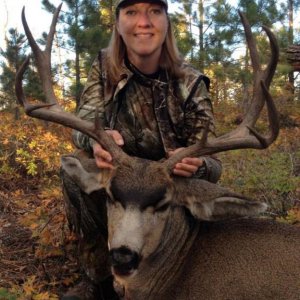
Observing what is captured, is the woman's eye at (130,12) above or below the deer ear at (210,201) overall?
above

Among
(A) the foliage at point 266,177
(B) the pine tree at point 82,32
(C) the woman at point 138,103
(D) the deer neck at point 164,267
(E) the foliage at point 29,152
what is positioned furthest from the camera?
(B) the pine tree at point 82,32

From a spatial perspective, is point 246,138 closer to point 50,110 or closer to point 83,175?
point 83,175

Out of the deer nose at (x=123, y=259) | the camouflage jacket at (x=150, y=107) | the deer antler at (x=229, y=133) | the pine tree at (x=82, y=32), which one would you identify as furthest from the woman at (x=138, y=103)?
the pine tree at (x=82, y=32)

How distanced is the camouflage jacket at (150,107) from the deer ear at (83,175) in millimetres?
730

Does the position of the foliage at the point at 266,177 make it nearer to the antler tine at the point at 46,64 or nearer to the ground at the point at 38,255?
the ground at the point at 38,255

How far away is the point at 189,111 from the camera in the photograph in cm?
530

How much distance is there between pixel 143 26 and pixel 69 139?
681 cm

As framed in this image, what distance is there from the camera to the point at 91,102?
533cm

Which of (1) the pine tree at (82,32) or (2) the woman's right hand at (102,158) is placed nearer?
(2) the woman's right hand at (102,158)

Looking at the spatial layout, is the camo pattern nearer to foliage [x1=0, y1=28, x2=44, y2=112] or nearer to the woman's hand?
the woman's hand

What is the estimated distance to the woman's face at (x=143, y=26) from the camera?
16.6 feet

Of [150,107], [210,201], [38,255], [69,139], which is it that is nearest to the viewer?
[210,201]

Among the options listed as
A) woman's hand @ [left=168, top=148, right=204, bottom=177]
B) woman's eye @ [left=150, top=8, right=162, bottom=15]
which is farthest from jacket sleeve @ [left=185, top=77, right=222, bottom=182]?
woman's hand @ [left=168, top=148, right=204, bottom=177]

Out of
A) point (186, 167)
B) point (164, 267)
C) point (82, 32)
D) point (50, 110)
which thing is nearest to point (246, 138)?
point (186, 167)
